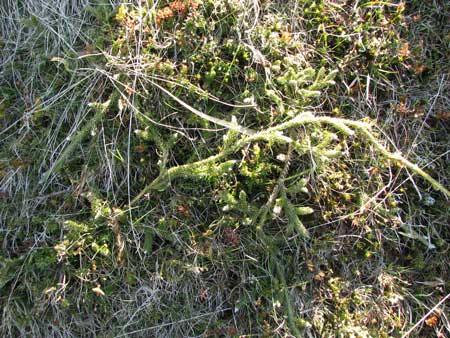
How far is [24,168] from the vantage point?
3.08m

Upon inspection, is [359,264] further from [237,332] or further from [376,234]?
[237,332]

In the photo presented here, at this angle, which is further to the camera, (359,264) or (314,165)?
(359,264)

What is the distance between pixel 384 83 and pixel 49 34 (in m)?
2.38

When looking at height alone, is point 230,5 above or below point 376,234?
above

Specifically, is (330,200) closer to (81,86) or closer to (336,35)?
(336,35)

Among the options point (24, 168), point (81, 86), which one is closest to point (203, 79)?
point (81, 86)

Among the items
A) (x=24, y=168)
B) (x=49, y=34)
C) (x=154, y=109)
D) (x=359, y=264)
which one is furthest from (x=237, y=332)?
(x=49, y=34)

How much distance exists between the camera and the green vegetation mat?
2955 mm

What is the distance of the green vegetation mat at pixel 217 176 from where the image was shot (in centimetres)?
296

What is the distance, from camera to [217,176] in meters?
2.91

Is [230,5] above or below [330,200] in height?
above

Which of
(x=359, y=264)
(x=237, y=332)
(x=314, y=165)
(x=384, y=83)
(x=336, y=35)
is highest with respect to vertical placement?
(x=336, y=35)

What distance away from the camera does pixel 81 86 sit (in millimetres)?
3074

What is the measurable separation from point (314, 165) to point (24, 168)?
1.97 m
